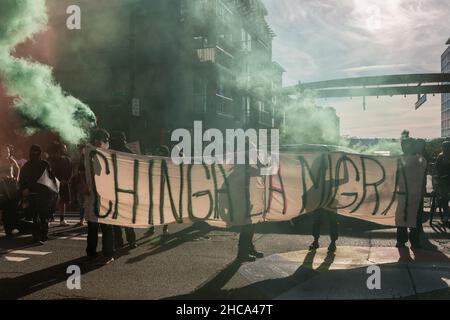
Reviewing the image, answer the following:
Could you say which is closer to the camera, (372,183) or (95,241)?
(95,241)

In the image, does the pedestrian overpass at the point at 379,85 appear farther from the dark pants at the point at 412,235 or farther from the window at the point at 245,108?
the dark pants at the point at 412,235

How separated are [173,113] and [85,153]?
1892cm

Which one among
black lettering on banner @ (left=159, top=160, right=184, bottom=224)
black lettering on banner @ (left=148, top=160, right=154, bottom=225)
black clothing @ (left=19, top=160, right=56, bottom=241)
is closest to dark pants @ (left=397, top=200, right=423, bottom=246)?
black lettering on banner @ (left=159, top=160, right=184, bottom=224)

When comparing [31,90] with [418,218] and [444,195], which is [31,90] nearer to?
[444,195]

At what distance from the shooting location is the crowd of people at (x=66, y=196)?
6504 mm

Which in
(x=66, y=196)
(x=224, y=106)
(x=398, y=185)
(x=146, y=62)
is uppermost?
(x=146, y=62)

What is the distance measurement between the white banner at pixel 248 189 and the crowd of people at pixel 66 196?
0.25m

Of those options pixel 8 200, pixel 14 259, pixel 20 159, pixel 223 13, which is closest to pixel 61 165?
pixel 8 200

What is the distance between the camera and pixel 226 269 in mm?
5836

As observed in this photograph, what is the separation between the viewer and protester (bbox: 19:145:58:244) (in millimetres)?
7832

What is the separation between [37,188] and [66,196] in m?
2.24

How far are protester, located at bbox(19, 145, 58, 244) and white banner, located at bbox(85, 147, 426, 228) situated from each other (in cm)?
190
